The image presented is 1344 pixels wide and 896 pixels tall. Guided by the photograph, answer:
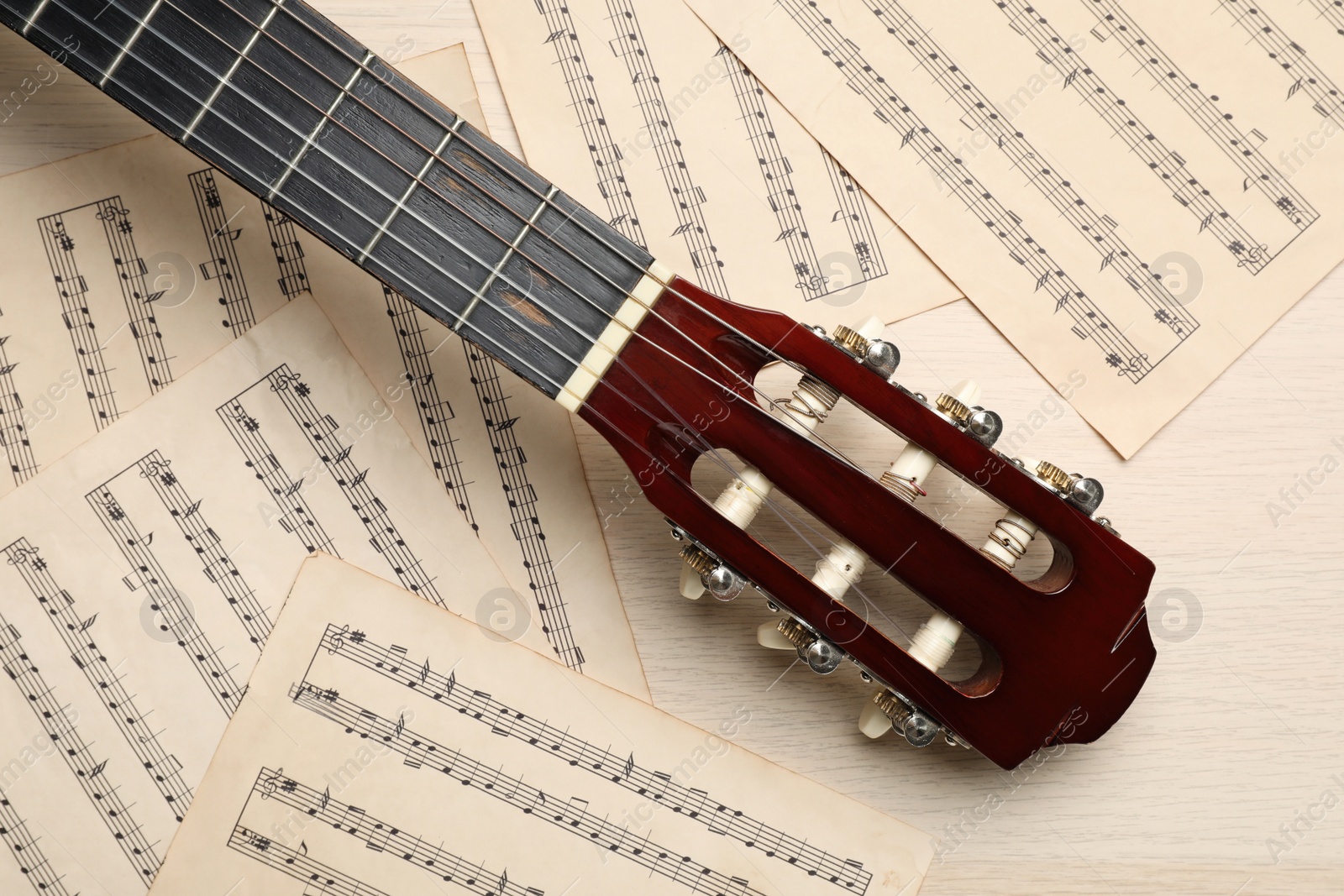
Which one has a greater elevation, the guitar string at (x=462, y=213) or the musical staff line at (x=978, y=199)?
the musical staff line at (x=978, y=199)

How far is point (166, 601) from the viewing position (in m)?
1.28

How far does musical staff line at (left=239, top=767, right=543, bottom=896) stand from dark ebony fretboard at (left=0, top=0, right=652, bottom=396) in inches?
25.4

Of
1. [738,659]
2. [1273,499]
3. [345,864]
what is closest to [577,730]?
[738,659]

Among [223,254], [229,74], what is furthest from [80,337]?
[229,74]

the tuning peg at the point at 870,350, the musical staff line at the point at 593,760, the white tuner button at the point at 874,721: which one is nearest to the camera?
the tuning peg at the point at 870,350

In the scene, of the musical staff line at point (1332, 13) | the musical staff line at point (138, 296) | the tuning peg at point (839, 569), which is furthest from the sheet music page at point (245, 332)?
the musical staff line at point (1332, 13)

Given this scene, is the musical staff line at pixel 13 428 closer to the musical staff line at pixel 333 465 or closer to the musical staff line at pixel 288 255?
the musical staff line at pixel 333 465

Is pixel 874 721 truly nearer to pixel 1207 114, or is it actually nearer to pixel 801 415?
pixel 801 415

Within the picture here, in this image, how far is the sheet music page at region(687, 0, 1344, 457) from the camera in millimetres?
1285

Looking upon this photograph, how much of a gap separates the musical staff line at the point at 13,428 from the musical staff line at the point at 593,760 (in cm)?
47

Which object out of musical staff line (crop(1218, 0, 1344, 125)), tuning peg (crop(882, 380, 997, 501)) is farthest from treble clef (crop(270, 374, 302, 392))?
musical staff line (crop(1218, 0, 1344, 125))

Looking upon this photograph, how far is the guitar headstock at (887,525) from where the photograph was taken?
105 cm

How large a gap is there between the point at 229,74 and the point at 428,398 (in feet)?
1.50

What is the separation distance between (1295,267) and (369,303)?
4.17 ft
